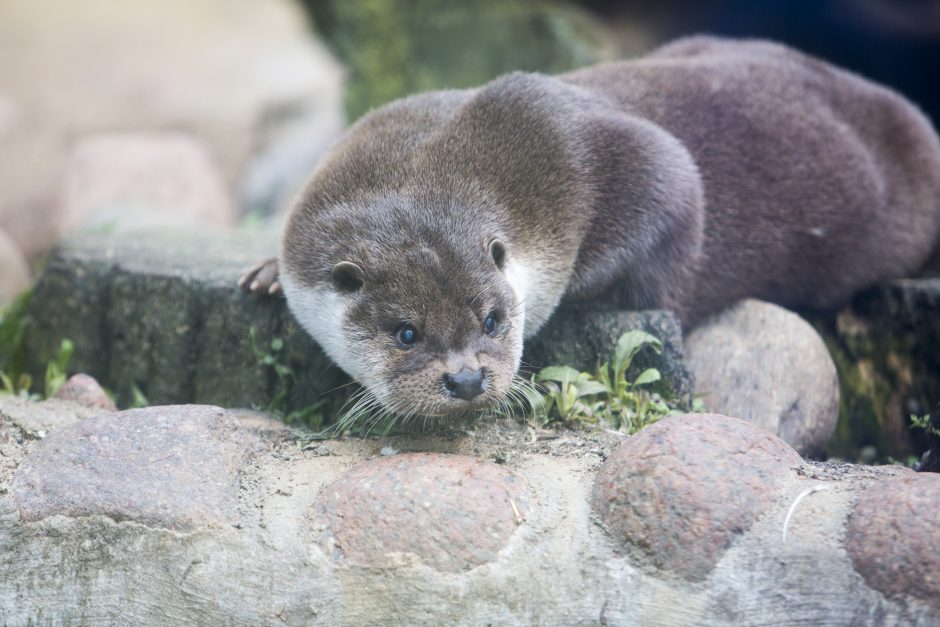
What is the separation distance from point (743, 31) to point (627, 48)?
3.63 ft

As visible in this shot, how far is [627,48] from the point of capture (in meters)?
8.88

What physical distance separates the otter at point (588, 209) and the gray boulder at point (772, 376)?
218 millimetres

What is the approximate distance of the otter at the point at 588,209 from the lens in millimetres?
3414

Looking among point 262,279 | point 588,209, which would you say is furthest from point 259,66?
point 588,209

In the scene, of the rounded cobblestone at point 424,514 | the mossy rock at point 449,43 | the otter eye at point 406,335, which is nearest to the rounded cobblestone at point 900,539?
the rounded cobblestone at point 424,514

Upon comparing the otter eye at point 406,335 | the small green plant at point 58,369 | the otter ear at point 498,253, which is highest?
the otter ear at point 498,253

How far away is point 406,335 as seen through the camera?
3.38 m

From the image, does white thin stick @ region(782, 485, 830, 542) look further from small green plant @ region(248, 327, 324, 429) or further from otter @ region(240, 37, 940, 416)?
small green plant @ region(248, 327, 324, 429)

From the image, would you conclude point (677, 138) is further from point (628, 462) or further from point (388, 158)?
point (628, 462)

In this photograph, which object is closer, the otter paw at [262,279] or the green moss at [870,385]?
the otter paw at [262,279]

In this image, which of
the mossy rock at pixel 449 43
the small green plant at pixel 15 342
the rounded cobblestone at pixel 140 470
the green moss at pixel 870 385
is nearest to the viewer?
the rounded cobblestone at pixel 140 470

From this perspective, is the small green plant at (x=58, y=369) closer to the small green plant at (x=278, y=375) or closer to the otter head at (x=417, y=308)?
the small green plant at (x=278, y=375)

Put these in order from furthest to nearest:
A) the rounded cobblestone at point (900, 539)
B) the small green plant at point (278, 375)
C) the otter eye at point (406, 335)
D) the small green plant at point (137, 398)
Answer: the small green plant at point (137, 398)
the small green plant at point (278, 375)
the otter eye at point (406, 335)
the rounded cobblestone at point (900, 539)

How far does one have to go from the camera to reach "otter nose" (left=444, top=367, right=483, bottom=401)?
3219mm
